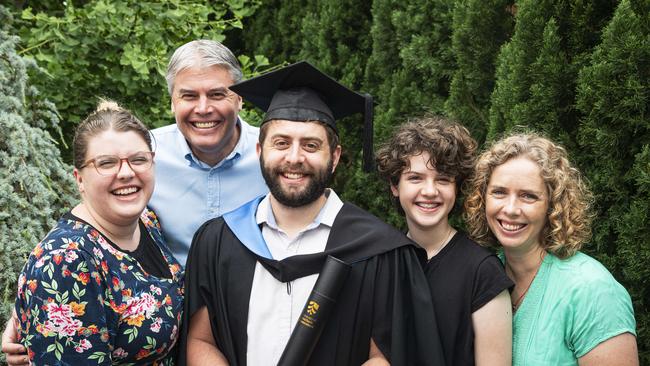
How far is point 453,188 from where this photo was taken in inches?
134

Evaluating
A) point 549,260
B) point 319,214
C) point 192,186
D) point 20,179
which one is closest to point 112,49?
point 20,179

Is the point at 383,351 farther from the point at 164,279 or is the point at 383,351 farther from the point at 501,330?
the point at 164,279

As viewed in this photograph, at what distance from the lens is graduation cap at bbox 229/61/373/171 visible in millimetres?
3299

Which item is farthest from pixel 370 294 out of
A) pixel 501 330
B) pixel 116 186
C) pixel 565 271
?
pixel 116 186

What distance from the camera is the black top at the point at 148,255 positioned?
3129mm

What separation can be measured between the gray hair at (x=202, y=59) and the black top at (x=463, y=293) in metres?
1.48

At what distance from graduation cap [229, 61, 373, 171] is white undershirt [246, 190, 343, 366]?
0.43m

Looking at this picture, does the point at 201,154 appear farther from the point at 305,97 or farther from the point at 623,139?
the point at 623,139

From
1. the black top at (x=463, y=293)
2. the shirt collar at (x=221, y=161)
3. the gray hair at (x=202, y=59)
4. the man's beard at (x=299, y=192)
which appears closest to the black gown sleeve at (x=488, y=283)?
the black top at (x=463, y=293)

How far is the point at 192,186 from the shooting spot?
13.0ft

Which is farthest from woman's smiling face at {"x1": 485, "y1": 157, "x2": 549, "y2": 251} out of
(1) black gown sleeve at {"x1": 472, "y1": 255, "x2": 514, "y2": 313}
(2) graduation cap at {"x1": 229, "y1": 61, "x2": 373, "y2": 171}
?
(2) graduation cap at {"x1": 229, "y1": 61, "x2": 373, "y2": 171}

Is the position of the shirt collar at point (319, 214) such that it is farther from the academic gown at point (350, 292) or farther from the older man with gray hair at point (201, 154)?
the older man with gray hair at point (201, 154)

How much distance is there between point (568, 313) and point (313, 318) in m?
0.97

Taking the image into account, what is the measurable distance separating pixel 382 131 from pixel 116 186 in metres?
2.31
